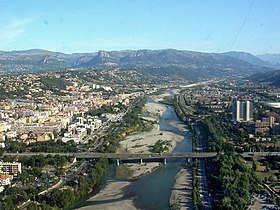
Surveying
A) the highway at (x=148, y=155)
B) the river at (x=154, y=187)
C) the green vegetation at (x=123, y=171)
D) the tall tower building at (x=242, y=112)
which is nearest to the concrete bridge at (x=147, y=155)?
the highway at (x=148, y=155)

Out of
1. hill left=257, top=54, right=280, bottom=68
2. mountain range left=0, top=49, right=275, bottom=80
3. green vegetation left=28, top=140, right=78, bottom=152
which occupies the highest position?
hill left=257, top=54, right=280, bottom=68

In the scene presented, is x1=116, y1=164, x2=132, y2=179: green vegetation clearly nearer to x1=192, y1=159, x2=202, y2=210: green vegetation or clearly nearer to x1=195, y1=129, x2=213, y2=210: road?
x1=192, y1=159, x2=202, y2=210: green vegetation

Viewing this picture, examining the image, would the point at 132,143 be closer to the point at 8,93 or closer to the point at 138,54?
the point at 8,93

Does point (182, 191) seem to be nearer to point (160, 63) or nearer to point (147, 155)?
point (147, 155)

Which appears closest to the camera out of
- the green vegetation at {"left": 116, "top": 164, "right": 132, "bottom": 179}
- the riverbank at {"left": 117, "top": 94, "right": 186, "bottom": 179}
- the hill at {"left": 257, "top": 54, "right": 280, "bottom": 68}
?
the green vegetation at {"left": 116, "top": 164, "right": 132, "bottom": 179}

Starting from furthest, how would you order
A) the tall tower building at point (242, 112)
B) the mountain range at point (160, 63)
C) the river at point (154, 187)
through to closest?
the mountain range at point (160, 63) < the tall tower building at point (242, 112) < the river at point (154, 187)

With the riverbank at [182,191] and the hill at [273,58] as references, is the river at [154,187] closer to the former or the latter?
the riverbank at [182,191]

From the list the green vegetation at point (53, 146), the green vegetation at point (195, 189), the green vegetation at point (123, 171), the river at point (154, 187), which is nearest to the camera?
the green vegetation at point (195, 189)

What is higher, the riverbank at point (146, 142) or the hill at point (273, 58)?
the hill at point (273, 58)

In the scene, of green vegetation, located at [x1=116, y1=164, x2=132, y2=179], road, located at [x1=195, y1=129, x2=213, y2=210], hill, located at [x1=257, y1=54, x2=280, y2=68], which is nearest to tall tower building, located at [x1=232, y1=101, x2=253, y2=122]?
road, located at [x1=195, y1=129, x2=213, y2=210]

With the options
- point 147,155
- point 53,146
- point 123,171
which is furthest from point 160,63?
point 123,171
